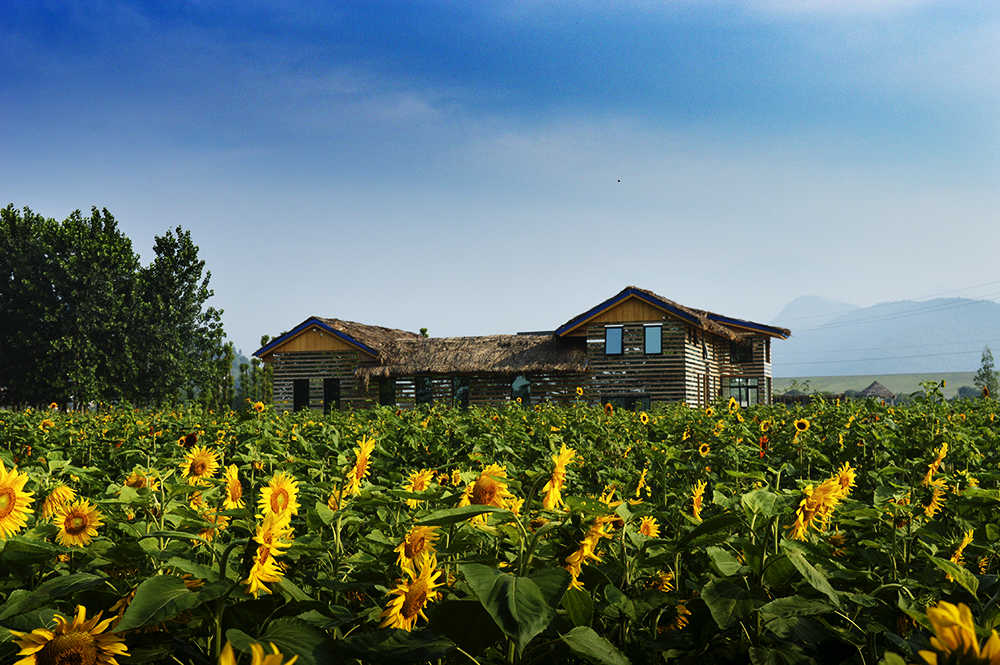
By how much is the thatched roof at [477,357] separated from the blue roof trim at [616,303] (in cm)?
110

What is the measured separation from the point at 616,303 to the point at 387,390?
1029 centimetres

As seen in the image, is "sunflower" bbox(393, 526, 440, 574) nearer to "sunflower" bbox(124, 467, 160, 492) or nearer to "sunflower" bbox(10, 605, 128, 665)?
"sunflower" bbox(10, 605, 128, 665)

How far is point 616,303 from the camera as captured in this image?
27.4 meters

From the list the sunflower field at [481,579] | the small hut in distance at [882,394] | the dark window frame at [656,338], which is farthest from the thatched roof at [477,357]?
the sunflower field at [481,579]

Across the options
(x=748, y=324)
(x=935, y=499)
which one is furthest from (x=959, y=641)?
(x=748, y=324)

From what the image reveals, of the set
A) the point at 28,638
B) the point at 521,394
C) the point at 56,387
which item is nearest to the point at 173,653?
the point at 28,638

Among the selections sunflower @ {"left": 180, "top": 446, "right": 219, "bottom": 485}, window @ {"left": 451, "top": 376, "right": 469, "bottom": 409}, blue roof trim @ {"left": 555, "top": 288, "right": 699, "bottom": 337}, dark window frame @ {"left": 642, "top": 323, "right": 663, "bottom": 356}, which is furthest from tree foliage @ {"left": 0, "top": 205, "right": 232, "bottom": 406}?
sunflower @ {"left": 180, "top": 446, "right": 219, "bottom": 485}

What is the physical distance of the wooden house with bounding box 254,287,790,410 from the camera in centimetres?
2723

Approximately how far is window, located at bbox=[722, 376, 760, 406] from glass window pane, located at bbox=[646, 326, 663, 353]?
770cm

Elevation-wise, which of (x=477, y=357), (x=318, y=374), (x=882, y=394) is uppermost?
(x=477, y=357)

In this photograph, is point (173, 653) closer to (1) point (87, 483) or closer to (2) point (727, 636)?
(2) point (727, 636)

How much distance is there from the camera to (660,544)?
1.73 meters

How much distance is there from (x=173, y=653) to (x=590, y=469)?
349cm

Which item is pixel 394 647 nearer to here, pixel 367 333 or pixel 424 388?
pixel 424 388
